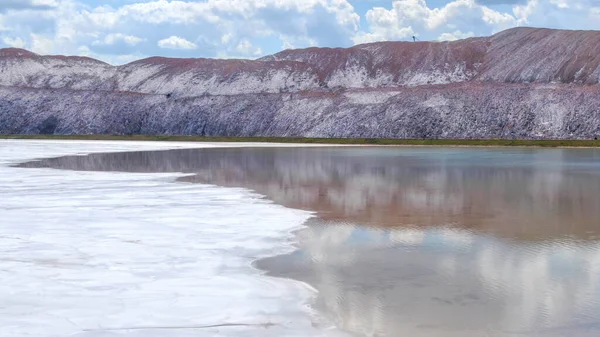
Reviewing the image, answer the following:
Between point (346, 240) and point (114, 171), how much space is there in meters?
20.4

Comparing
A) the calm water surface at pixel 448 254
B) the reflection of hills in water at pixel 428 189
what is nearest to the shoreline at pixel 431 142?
the reflection of hills in water at pixel 428 189

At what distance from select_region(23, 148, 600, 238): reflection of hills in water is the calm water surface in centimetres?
6

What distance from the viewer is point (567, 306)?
32.3 ft

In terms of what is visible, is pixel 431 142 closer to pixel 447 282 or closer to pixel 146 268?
pixel 447 282

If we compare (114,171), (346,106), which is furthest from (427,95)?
(114,171)

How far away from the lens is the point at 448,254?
44.1ft

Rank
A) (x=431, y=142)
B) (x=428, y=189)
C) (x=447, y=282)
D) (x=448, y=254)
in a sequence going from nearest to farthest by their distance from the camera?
(x=447, y=282) → (x=448, y=254) → (x=428, y=189) → (x=431, y=142)

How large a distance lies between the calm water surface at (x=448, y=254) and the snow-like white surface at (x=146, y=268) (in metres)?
0.76

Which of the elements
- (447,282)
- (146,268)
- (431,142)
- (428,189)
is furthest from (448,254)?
(431,142)

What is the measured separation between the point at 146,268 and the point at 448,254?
5.25 m

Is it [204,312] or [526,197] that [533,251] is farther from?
[526,197]

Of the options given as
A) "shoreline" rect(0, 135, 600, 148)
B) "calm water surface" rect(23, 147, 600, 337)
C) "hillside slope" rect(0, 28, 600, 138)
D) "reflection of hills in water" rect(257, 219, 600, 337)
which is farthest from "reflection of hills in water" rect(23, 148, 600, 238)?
"hillside slope" rect(0, 28, 600, 138)

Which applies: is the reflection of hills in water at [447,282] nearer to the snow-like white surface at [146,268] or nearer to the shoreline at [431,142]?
the snow-like white surface at [146,268]

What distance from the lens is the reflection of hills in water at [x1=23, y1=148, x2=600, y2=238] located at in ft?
58.8
